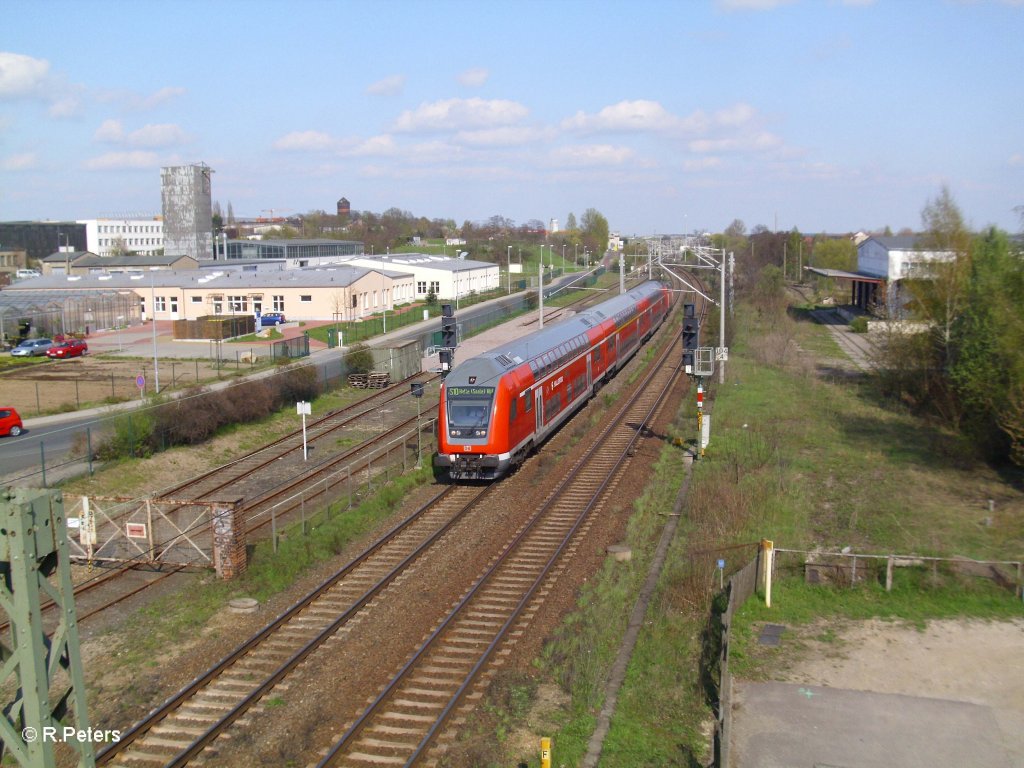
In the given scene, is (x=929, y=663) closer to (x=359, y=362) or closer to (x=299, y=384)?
(x=299, y=384)

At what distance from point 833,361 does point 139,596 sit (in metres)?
36.6

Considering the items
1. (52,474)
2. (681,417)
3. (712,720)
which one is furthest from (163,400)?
(712,720)

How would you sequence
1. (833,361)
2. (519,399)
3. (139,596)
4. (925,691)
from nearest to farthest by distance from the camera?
(925,691) < (139,596) < (519,399) < (833,361)

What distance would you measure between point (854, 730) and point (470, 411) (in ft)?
40.9

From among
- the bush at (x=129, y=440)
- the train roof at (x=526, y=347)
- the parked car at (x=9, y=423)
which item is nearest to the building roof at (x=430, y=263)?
the train roof at (x=526, y=347)

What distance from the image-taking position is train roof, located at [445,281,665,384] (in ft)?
72.4

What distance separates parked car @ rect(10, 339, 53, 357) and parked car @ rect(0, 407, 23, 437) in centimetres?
2238

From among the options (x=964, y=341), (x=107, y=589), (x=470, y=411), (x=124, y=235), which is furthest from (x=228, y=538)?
(x=124, y=235)

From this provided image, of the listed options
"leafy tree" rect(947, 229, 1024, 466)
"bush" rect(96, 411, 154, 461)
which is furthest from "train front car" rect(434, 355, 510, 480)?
"leafy tree" rect(947, 229, 1024, 466)

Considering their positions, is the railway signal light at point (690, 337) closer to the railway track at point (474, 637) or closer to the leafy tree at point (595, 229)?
the railway track at point (474, 637)

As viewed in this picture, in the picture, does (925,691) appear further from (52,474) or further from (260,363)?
(260,363)

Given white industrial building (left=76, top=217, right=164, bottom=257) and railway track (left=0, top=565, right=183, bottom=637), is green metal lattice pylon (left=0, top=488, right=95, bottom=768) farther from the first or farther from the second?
white industrial building (left=76, top=217, right=164, bottom=257)

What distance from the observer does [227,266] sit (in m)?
87.0

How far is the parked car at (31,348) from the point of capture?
50031 mm
